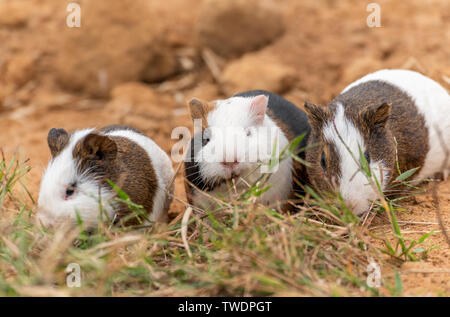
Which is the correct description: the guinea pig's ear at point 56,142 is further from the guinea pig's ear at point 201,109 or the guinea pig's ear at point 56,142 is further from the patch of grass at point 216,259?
the guinea pig's ear at point 201,109

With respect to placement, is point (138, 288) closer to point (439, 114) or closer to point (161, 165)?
point (161, 165)

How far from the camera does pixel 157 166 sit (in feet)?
17.4

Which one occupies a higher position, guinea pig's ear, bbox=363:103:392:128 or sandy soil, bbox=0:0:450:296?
sandy soil, bbox=0:0:450:296

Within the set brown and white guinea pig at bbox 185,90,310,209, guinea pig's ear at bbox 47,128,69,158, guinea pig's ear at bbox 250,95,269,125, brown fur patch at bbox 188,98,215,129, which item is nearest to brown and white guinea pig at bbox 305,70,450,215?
brown and white guinea pig at bbox 185,90,310,209

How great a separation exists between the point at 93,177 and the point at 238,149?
1.22 m

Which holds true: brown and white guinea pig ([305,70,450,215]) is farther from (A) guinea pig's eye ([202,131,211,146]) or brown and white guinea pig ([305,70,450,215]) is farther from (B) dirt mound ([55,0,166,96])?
(B) dirt mound ([55,0,166,96])

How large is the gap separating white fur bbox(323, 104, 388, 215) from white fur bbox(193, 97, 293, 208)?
21.4 inches

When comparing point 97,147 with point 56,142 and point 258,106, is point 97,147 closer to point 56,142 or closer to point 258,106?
point 56,142

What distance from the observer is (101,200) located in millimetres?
4254

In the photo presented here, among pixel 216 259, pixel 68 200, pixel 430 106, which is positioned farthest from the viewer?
pixel 430 106

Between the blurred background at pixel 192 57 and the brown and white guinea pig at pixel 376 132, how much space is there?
2.48 meters

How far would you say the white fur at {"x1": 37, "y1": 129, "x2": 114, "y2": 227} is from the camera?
4121 millimetres

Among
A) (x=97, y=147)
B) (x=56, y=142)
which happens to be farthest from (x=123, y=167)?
(x=56, y=142)

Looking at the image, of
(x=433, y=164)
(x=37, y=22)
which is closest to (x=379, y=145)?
(x=433, y=164)
